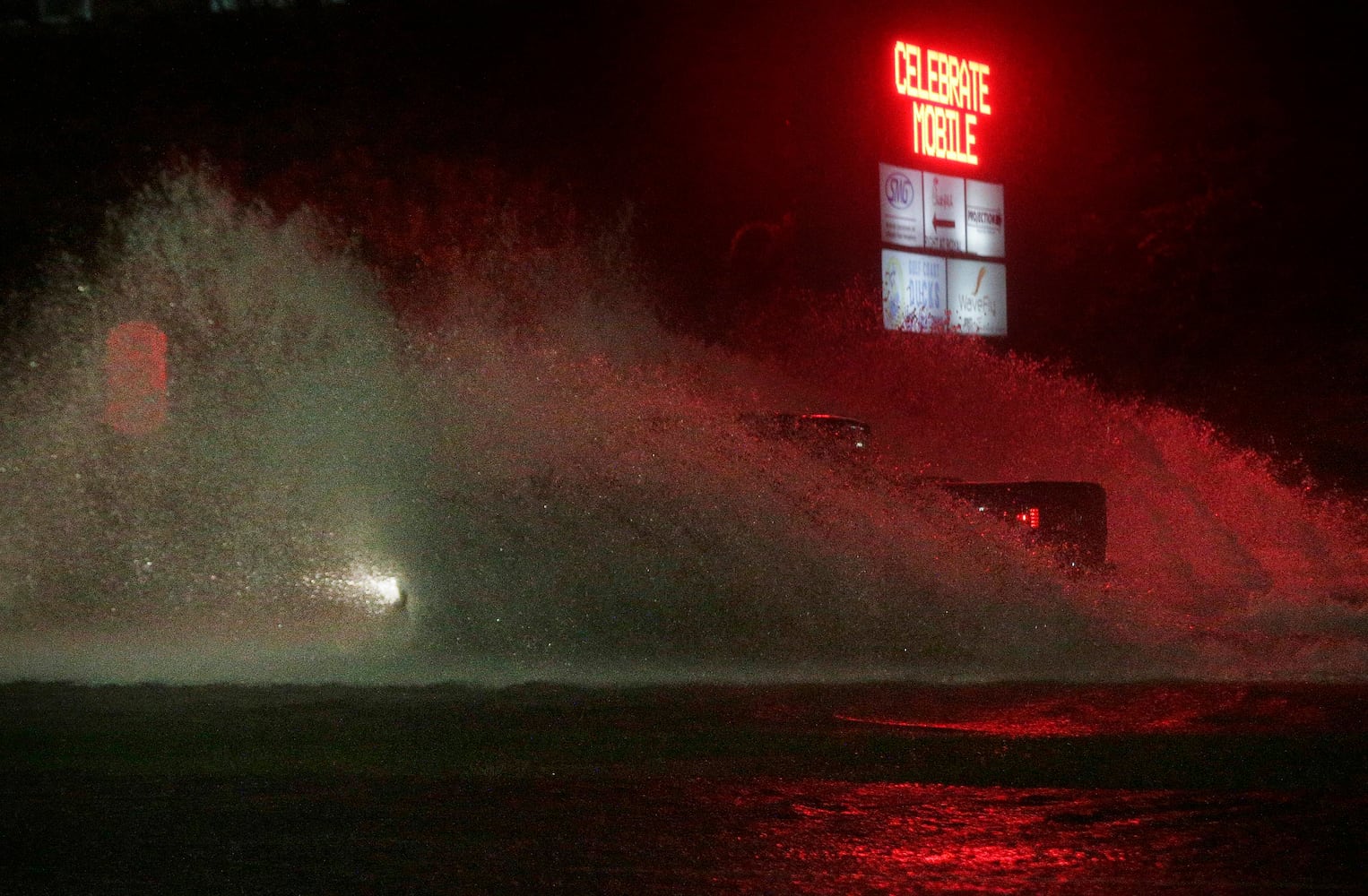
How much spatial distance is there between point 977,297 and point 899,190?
257 cm

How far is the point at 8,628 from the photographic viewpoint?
30.3 feet

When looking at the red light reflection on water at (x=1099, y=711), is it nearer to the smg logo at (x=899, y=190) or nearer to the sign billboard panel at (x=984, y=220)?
the smg logo at (x=899, y=190)

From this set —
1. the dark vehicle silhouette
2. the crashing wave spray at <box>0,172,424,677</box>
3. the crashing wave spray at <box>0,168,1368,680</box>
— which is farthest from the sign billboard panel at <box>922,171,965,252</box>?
the crashing wave spray at <box>0,172,424,677</box>

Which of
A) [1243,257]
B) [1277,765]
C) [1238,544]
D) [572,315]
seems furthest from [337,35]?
[1277,765]

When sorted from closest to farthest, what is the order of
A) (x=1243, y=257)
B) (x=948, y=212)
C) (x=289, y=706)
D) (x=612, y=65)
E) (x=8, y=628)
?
(x=289, y=706) → (x=8, y=628) → (x=948, y=212) → (x=1243, y=257) → (x=612, y=65)

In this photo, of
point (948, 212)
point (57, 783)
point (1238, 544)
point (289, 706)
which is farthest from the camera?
point (948, 212)

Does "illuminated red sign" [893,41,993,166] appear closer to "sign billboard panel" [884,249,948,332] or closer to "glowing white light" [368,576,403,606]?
"sign billboard panel" [884,249,948,332]

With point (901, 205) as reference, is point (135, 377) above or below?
below

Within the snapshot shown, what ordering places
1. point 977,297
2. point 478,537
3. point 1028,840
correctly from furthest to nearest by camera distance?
point 977,297, point 478,537, point 1028,840

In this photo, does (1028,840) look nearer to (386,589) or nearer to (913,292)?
(386,589)

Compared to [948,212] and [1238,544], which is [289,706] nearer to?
[1238,544]

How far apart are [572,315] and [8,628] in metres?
15.9

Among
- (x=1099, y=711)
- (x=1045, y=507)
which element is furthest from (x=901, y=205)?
(x=1099, y=711)

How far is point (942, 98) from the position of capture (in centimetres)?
2303
